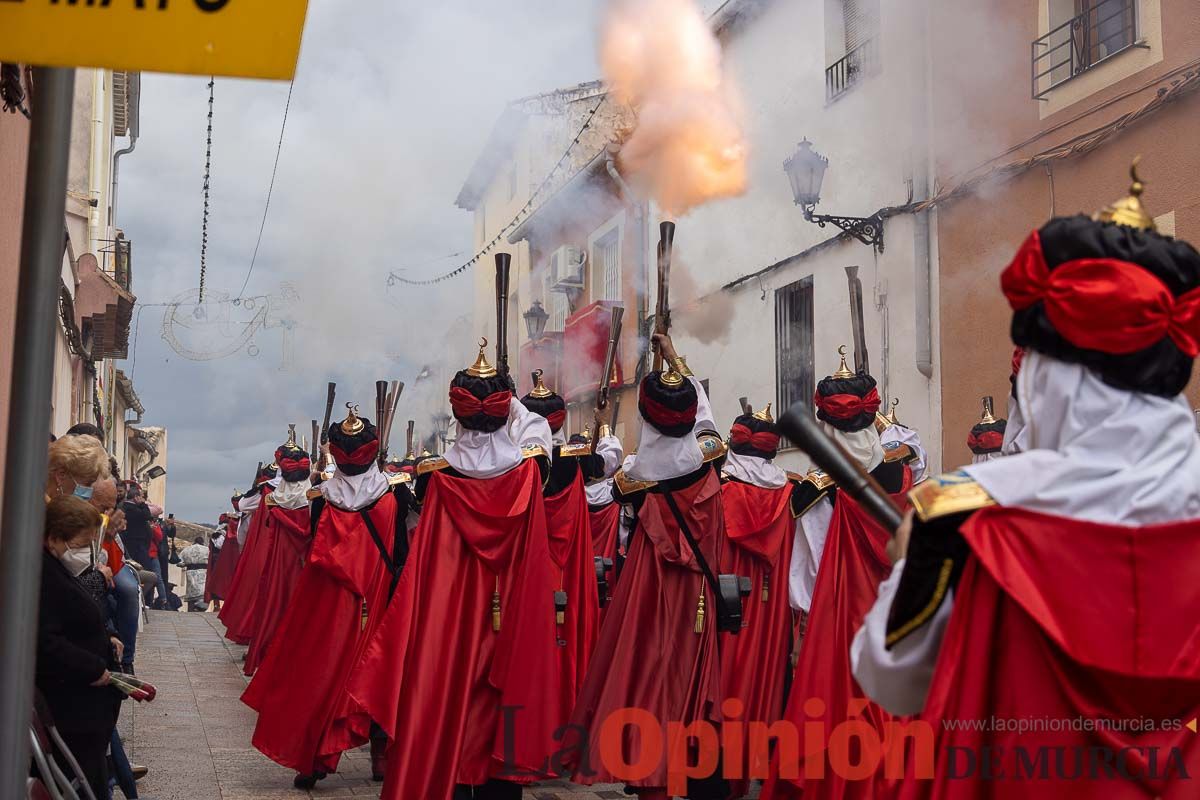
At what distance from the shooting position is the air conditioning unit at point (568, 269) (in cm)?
2267

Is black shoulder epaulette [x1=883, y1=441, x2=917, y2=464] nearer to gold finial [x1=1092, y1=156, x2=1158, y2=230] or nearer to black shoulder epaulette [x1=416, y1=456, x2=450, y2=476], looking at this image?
black shoulder epaulette [x1=416, y1=456, x2=450, y2=476]

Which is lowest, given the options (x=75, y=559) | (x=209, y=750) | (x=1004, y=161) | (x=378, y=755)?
(x=209, y=750)

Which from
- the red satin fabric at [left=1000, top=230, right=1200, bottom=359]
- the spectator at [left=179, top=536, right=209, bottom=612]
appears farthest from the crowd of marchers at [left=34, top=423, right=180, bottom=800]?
the spectator at [left=179, top=536, right=209, bottom=612]

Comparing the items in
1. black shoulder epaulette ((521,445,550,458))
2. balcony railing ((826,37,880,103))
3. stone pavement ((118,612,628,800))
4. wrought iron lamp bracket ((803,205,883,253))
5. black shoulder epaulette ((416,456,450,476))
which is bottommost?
stone pavement ((118,612,628,800))

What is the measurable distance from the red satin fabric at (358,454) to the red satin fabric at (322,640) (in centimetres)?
29

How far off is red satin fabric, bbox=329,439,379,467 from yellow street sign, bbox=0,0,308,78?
6359 millimetres

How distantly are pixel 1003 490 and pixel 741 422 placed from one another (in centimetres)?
558

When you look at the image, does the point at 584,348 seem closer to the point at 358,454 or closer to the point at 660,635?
the point at 358,454

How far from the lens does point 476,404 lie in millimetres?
7055

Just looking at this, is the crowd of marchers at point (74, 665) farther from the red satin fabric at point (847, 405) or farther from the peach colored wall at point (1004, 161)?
the peach colored wall at point (1004, 161)

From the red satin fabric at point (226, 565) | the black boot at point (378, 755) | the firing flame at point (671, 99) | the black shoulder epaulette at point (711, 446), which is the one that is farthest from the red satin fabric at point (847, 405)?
the red satin fabric at point (226, 565)

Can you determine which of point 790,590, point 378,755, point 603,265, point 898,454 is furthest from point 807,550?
point 603,265

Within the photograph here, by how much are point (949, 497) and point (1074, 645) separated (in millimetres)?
376

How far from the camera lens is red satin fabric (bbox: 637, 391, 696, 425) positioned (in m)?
6.86
